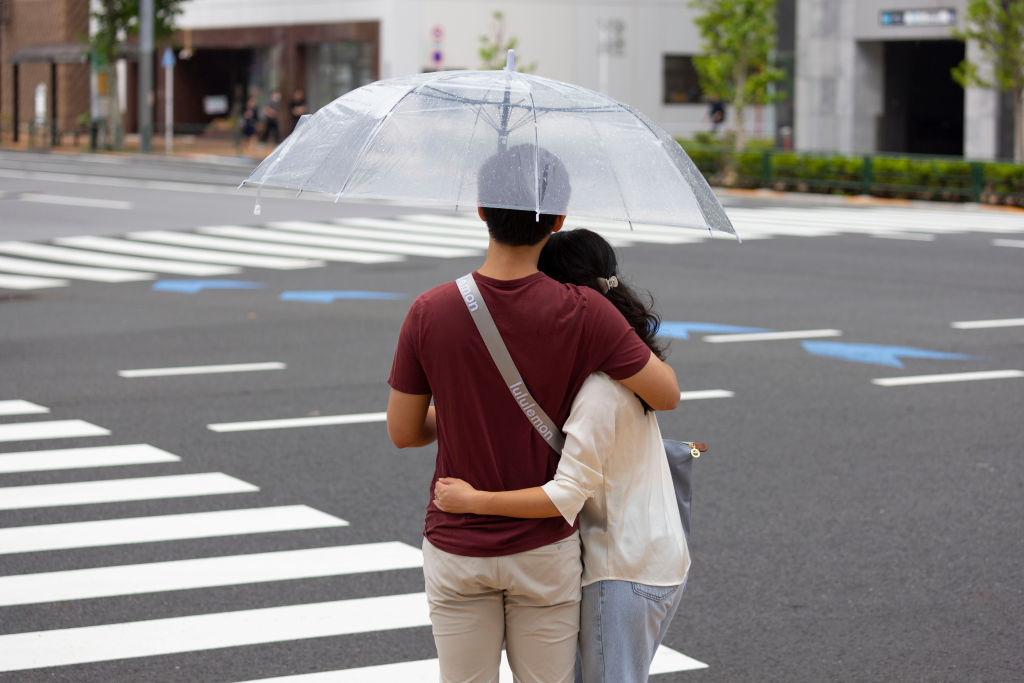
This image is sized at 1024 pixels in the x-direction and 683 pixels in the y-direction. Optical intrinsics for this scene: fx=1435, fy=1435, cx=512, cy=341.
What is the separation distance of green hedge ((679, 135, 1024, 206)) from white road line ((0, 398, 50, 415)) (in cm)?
2050

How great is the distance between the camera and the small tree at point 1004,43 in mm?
28609

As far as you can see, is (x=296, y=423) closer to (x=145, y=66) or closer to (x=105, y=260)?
(x=105, y=260)

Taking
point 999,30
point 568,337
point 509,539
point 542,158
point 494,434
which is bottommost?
point 509,539

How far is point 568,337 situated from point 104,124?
4422cm

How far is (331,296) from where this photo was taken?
14602mm

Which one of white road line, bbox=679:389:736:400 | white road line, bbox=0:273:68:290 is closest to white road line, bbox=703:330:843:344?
white road line, bbox=679:389:736:400

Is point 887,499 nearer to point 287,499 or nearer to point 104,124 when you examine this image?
point 287,499

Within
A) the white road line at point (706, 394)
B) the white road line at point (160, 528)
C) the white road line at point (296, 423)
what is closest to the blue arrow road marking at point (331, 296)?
the white road line at point (706, 394)

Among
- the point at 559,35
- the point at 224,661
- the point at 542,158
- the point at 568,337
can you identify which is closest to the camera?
the point at 568,337

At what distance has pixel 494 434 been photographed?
9.87 ft

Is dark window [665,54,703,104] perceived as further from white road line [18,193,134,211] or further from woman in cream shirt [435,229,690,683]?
woman in cream shirt [435,229,690,683]

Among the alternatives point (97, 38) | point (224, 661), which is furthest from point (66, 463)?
point (97, 38)

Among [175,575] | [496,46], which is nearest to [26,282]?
[175,575]

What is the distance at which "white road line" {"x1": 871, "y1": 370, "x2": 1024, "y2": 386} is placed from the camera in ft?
33.2
